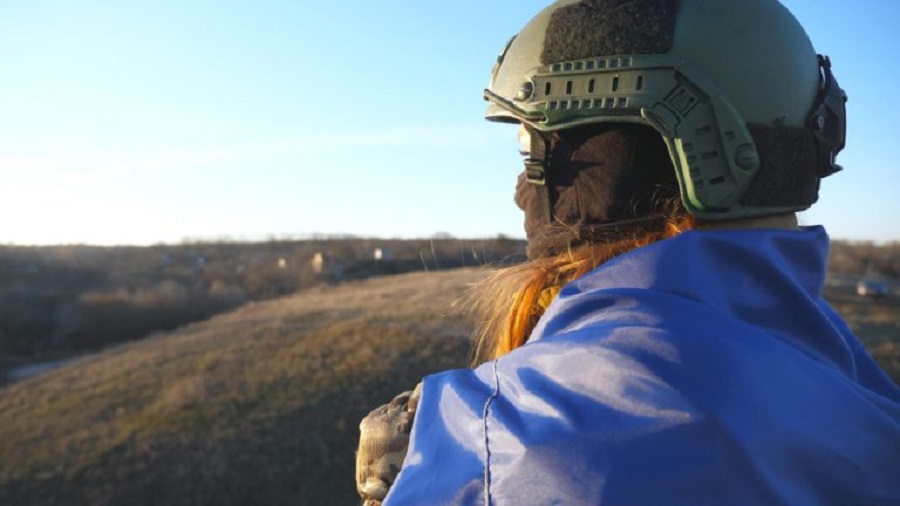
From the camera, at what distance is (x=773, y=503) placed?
4.71ft

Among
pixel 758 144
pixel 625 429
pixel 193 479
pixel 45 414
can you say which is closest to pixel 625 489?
pixel 625 429

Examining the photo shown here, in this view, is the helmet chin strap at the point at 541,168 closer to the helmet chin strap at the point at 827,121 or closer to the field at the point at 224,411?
the helmet chin strap at the point at 827,121

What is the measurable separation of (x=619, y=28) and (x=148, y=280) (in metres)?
68.7

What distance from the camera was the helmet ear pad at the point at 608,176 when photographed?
211cm

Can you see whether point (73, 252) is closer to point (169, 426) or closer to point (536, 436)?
point (169, 426)

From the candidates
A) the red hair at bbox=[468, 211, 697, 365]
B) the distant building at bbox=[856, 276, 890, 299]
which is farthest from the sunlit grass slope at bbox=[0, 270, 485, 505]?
the distant building at bbox=[856, 276, 890, 299]

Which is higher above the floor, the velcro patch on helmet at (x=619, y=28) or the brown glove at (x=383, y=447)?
the velcro patch on helmet at (x=619, y=28)

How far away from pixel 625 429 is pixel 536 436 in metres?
0.16

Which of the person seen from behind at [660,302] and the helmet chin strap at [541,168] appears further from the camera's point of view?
the helmet chin strap at [541,168]

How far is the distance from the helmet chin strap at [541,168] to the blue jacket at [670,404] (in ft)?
1.64

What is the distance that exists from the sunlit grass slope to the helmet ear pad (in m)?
11.3

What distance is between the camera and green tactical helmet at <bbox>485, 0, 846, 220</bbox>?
203 centimetres

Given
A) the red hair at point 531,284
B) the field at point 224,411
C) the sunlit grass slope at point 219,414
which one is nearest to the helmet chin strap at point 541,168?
the red hair at point 531,284

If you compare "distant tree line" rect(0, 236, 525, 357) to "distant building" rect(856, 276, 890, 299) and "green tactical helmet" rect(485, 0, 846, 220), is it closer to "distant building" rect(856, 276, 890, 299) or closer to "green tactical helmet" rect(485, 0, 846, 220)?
"distant building" rect(856, 276, 890, 299)
